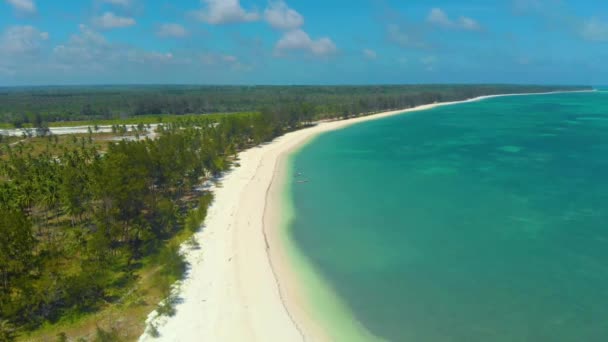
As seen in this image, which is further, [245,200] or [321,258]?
[245,200]

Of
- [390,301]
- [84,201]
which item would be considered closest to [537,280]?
[390,301]

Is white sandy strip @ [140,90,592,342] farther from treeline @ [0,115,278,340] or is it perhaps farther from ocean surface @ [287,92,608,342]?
treeline @ [0,115,278,340]

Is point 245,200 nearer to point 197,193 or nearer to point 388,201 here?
point 197,193

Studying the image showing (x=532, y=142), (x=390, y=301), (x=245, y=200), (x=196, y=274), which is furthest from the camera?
(x=532, y=142)

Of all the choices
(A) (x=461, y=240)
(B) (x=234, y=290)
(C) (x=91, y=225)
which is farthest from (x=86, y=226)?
(A) (x=461, y=240)

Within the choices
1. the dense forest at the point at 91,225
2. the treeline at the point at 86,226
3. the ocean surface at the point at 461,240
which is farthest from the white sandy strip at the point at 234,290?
the treeline at the point at 86,226

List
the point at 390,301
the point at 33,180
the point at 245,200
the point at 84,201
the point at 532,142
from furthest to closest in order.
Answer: the point at 532,142, the point at 245,200, the point at 33,180, the point at 84,201, the point at 390,301

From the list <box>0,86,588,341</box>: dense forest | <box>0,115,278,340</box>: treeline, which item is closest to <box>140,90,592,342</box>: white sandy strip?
<box>0,86,588,341</box>: dense forest
